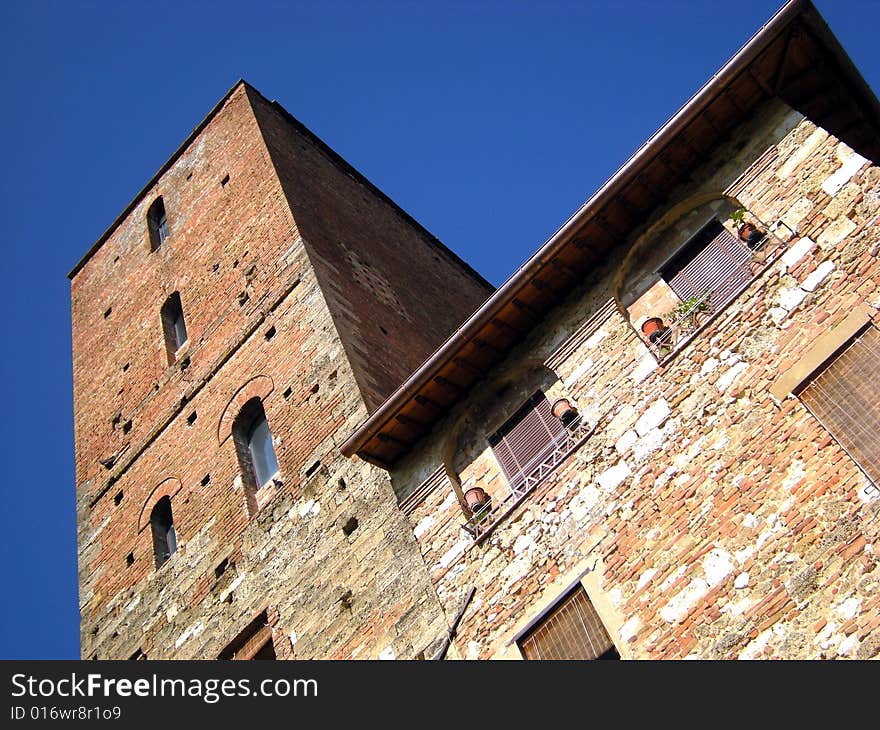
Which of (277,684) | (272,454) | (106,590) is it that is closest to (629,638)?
(277,684)

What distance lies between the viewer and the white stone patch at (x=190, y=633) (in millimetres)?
13117

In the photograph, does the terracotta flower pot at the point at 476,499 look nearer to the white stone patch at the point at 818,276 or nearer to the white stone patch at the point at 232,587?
the white stone patch at the point at 232,587

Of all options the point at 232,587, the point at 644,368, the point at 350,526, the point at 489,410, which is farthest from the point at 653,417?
the point at 232,587

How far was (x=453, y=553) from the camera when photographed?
1079 centimetres

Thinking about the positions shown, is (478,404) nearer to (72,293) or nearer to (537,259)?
(537,259)

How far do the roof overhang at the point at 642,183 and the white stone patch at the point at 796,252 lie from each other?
1.56 metres

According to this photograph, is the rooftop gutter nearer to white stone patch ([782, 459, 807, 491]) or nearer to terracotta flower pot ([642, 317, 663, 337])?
terracotta flower pot ([642, 317, 663, 337])

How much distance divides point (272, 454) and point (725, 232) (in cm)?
620

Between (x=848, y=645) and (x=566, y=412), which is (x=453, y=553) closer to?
(x=566, y=412)

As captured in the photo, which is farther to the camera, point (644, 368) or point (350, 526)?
point (350, 526)

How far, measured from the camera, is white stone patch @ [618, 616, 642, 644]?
8992 millimetres

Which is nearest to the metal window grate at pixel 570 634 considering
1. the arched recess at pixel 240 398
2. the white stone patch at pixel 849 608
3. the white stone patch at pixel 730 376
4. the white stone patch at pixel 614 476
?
the white stone patch at pixel 614 476

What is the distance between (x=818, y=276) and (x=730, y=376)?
3.51 feet

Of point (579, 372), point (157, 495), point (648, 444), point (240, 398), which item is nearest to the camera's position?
point (648, 444)
